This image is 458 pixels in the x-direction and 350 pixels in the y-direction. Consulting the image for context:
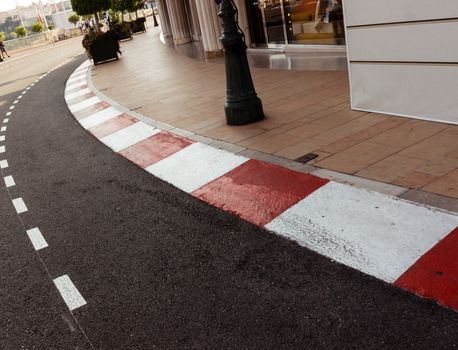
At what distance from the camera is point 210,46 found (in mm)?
15102

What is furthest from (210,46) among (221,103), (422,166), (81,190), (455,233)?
(455,233)

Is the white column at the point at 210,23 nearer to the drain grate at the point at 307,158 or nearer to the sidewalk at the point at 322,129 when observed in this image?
the sidewalk at the point at 322,129

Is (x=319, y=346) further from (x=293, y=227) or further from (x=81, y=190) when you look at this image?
(x=81, y=190)

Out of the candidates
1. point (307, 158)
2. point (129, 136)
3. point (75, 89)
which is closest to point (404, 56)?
point (307, 158)

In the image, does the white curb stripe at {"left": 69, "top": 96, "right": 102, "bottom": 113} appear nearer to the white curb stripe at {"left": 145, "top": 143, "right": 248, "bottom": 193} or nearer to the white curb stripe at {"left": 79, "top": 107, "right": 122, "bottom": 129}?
the white curb stripe at {"left": 79, "top": 107, "right": 122, "bottom": 129}

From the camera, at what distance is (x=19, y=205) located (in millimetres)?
5500

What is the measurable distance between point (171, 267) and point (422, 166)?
7.67 ft

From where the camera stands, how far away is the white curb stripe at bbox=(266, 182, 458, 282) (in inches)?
125

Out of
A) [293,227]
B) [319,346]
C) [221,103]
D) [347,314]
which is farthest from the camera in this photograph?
[221,103]

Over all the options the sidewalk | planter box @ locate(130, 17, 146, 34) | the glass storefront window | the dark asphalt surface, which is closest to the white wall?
the sidewalk

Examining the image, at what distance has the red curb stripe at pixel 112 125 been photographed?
8258 millimetres

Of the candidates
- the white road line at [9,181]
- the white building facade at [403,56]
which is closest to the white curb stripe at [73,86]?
the white road line at [9,181]

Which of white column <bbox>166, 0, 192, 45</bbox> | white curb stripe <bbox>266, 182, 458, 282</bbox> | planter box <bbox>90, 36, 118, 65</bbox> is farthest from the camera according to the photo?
white column <bbox>166, 0, 192, 45</bbox>

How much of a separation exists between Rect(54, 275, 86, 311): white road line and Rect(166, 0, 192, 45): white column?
19.6m
